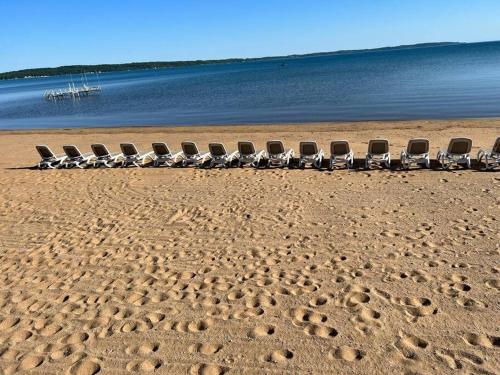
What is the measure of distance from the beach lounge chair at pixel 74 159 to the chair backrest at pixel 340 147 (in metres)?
7.41

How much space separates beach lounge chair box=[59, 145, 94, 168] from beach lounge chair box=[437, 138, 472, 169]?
10.1 metres

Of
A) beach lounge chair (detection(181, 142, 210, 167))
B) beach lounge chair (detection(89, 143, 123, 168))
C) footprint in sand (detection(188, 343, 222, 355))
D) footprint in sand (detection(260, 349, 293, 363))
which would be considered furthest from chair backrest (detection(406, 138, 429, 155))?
beach lounge chair (detection(89, 143, 123, 168))

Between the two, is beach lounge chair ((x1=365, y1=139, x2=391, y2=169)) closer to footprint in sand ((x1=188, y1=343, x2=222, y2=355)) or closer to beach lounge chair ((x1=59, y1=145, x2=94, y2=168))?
footprint in sand ((x1=188, y1=343, x2=222, y2=355))

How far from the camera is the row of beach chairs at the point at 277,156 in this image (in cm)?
973

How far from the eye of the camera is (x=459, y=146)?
9.64m

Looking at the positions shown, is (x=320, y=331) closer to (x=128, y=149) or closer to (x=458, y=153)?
(x=458, y=153)

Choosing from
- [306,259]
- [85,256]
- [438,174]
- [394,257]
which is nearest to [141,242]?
[85,256]

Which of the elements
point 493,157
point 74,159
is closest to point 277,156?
point 493,157

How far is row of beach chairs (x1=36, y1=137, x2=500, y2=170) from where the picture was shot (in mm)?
9727

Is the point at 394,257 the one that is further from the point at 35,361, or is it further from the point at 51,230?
the point at 51,230

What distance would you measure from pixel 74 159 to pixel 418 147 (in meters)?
9.80

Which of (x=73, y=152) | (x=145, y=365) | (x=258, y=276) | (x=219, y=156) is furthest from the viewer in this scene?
(x=73, y=152)

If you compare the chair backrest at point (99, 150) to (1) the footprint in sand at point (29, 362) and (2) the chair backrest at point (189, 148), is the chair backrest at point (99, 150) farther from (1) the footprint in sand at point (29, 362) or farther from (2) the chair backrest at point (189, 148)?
(1) the footprint in sand at point (29, 362)

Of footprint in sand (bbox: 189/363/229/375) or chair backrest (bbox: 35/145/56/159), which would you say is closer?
footprint in sand (bbox: 189/363/229/375)
